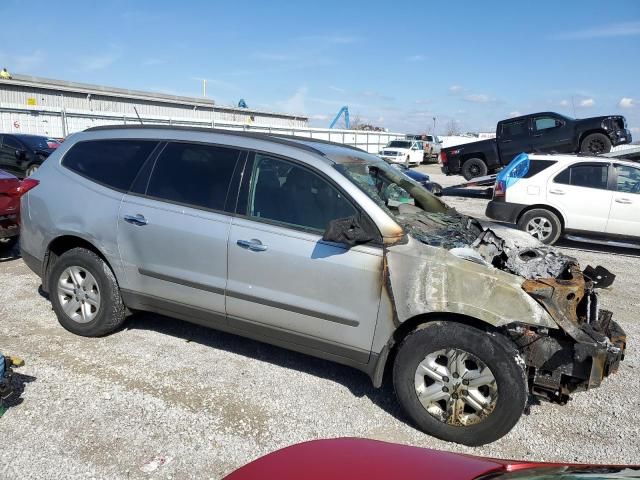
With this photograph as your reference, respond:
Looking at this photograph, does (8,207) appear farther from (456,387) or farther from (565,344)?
(565,344)

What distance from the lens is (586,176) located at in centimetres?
881

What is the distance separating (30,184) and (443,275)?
374 cm

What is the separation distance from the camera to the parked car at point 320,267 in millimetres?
3049

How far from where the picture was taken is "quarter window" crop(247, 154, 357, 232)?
11.4ft

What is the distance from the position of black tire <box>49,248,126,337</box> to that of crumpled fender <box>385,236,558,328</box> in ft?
7.82

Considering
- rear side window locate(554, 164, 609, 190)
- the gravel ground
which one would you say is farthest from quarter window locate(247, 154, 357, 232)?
rear side window locate(554, 164, 609, 190)

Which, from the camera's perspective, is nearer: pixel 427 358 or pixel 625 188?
pixel 427 358

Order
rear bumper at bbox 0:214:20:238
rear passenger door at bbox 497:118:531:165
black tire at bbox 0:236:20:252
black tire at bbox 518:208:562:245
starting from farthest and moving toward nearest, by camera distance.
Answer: rear passenger door at bbox 497:118:531:165
black tire at bbox 518:208:562:245
black tire at bbox 0:236:20:252
rear bumper at bbox 0:214:20:238

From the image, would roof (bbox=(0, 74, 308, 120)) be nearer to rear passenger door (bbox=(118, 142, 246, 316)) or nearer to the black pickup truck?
the black pickup truck

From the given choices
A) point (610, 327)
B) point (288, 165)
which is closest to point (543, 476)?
point (610, 327)

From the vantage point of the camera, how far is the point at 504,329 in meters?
3.08

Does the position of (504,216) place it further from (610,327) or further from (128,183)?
(128,183)

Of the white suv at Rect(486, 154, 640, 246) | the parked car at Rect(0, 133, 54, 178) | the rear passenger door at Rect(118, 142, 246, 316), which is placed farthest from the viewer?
the parked car at Rect(0, 133, 54, 178)

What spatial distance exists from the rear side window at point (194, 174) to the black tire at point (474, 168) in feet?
46.9
